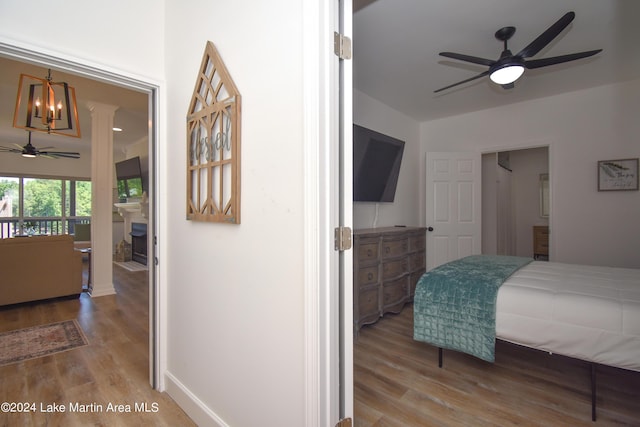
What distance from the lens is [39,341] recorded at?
2709mm

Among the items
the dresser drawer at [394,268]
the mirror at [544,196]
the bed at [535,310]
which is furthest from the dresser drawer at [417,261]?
the mirror at [544,196]

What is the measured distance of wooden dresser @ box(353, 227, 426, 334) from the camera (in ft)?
9.42

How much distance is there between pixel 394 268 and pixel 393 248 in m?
0.23

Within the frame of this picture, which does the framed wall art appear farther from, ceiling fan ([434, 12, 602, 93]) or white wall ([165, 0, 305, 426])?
white wall ([165, 0, 305, 426])

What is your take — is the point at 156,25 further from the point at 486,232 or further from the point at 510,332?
the point at 486,232

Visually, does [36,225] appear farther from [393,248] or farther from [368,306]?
[393,248]

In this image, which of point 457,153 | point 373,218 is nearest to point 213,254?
point 373,218

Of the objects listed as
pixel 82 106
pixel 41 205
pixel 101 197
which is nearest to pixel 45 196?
pixel 41 205

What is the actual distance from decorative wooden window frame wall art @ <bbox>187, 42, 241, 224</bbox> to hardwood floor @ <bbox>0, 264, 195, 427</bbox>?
1221 millimetres

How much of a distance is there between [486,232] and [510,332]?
11.9ft

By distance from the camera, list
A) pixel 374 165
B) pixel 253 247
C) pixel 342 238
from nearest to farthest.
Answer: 1. pixel 342 238
2. pixel 253 247
3. pixel 374 165

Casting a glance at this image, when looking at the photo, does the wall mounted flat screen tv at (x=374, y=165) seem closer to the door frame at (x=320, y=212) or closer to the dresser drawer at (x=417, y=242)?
the dresser drawer at (x=417, y=242)

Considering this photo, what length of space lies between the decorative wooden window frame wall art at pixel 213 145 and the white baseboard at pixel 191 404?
3.36 feet

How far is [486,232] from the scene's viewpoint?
5.09 metres
